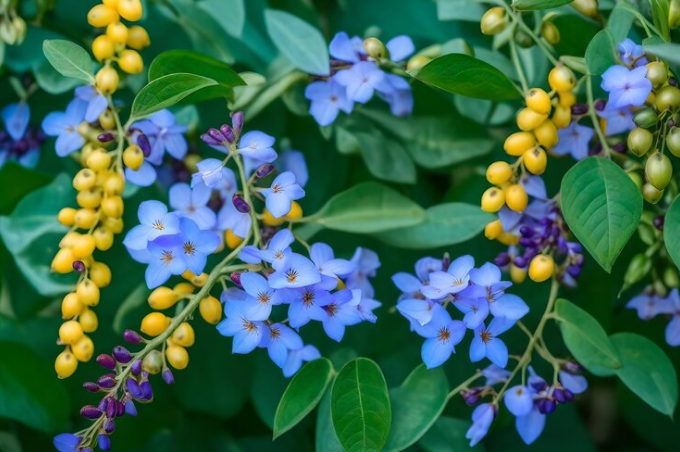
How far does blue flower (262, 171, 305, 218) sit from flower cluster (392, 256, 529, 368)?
0.39 ft

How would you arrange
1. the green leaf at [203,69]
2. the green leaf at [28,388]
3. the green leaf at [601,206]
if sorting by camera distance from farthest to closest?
the green leaf at [28,388] < the green leaf at [203,69] < the green leaf at [601,206]

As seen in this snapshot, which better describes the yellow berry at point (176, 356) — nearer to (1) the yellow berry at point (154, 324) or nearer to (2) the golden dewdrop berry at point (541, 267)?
(1) the yellow berry at point (154, 324)

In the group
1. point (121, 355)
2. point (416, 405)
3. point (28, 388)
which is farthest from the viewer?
point (28, 388)

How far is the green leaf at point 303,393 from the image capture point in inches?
26.9

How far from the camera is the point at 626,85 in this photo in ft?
2.06

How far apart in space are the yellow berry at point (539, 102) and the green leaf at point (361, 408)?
0.24 m

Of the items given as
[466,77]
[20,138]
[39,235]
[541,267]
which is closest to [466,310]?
[541,267]

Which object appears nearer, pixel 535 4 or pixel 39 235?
pixel 535 4

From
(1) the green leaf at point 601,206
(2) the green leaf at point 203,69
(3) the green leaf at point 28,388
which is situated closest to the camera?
(1) the green leaf at point 601,206

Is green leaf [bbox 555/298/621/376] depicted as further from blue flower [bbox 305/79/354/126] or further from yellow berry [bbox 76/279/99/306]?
yellow berry [bbox 76/279/99/306]

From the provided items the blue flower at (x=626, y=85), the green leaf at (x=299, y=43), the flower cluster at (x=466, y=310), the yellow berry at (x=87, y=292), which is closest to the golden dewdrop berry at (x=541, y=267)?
the flower cluster at (x=466, y=310)

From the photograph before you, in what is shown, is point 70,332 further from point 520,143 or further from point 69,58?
point 520,143

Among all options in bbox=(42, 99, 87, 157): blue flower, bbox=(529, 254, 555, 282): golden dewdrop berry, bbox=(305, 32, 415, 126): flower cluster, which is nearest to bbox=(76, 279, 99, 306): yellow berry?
bbox=(42, 99, 87, 157): blue flower

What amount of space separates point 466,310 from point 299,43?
0.29 metres
